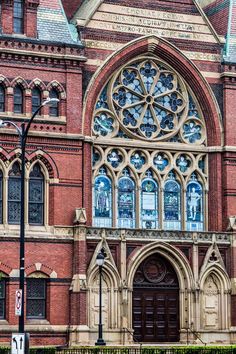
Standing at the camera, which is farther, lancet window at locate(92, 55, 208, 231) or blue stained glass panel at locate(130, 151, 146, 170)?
blue stained glass panel at locate(130, 151, 146, 170)

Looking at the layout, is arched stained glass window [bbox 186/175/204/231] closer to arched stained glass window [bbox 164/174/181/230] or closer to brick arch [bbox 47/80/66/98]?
arched stained glass window [bbox 164/174/181/230]

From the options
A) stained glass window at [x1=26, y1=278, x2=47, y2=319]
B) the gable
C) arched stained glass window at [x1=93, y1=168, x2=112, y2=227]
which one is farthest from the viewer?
the gable

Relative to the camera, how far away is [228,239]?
55000 millimetres

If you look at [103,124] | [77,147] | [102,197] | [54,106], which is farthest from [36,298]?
[103,124]

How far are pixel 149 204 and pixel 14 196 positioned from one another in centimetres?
754

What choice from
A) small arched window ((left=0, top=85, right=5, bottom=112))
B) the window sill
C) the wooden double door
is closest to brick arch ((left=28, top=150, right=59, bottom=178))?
small arched window ((left=0, top=85, right=5, bottom=112))

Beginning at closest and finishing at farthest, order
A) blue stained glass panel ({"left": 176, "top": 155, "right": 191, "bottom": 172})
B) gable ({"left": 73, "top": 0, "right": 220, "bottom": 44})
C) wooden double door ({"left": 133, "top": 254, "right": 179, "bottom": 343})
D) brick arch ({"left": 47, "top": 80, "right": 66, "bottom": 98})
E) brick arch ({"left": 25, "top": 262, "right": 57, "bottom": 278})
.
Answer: brick arch ({"left": 25, "top": 262, "right": 57, "bottom": 278}), brick arch ({"left": 47, "top": 80, "right": 66, "bottom": 98}), wooden double door ({"left": 133, "top": 254, "right": 179, "bottom": 343}), gable ({"left": 73, "top": 0, "right": 220, "bottom": 44}), blue stained glass panel ({"left": 176, "top": 155, "right": 191, "bottom": 172})

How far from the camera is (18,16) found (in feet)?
173

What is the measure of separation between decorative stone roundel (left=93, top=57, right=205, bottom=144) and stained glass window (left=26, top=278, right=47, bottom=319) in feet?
27.2

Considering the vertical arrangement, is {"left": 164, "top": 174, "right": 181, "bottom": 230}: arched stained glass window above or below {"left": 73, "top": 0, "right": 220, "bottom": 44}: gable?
below

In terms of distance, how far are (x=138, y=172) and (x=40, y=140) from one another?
573 centimetres

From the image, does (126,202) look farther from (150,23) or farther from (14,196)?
(150,23)

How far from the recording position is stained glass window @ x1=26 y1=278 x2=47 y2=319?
166 feet

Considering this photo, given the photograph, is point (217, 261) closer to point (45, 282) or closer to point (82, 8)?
point (45, 282)
